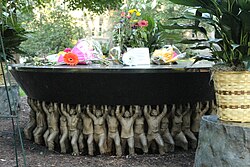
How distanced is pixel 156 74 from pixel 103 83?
0.35 metres

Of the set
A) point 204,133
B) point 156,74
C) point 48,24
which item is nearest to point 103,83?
point 156,74

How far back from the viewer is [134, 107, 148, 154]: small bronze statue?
8.38ft

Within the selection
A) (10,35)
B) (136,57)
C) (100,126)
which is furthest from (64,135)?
(10,35)

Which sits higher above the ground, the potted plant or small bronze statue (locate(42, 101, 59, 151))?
the potted plant

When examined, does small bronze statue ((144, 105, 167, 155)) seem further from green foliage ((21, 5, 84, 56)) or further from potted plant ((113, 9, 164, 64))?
green foliage ((21, 5, 84, 56))

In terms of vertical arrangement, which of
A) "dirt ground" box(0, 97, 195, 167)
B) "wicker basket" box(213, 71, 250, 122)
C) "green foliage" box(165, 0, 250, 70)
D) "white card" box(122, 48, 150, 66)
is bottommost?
"dirt ground" box(0, 97, 195, 167)

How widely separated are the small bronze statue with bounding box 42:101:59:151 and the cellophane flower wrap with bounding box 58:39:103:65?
14.0 inches

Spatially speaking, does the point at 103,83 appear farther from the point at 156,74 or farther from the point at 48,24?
the point at 48,24

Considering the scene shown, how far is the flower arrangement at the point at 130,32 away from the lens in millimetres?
3211

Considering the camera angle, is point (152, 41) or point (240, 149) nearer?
point (240, 149)

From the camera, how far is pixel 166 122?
2619 mm

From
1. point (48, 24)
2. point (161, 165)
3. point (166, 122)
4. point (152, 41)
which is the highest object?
point (48, 24)

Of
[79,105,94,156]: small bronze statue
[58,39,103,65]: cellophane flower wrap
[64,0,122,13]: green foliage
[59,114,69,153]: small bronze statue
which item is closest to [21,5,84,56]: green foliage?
[64,0,122,13]: green foliage

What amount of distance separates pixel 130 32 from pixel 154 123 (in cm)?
102
